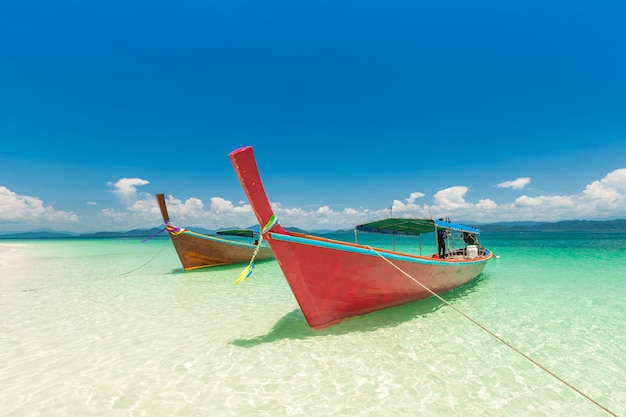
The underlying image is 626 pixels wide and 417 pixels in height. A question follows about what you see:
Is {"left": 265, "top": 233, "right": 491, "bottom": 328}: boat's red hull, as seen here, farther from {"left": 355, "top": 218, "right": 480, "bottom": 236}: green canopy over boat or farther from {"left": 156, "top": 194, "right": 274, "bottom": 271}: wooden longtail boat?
{"left": 156, "top": 194, "right": 274, "bottom": 271}: wooden longtail boat

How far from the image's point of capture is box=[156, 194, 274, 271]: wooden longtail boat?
14570 mm

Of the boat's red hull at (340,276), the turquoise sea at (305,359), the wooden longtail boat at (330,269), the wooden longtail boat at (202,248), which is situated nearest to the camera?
the turquoise sea at (305,359)

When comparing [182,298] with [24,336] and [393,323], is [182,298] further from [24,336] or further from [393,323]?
[393,323]

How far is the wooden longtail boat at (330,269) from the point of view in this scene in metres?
5.50

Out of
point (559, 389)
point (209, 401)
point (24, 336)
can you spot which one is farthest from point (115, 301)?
point (559, 389)

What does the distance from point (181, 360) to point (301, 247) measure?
10.4 ft

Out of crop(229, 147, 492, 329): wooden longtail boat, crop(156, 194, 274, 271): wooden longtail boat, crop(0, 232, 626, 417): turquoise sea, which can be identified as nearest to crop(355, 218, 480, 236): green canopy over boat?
crop(229, 147, 492, 329): wooden longtail boat

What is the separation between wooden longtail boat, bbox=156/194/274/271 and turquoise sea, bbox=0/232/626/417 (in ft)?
17.3

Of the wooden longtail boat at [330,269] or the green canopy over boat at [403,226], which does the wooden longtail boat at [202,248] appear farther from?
the wooden longtail boat at [330,269]

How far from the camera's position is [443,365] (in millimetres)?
5051

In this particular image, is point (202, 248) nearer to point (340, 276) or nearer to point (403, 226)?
point (403, 226)

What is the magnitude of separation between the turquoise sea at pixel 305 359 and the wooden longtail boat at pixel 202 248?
5.26m

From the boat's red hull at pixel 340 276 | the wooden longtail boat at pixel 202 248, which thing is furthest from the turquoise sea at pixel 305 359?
the wooden longtail boat at pixel 202 248

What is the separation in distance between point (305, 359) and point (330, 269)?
183cm
